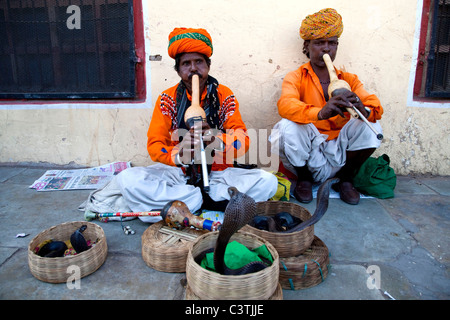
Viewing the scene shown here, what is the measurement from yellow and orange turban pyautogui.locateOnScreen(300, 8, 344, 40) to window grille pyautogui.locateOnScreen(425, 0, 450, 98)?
0.96 metres

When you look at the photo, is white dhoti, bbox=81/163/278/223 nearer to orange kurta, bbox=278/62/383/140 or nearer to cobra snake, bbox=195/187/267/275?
orange kurta, bbox=278/62/383/140

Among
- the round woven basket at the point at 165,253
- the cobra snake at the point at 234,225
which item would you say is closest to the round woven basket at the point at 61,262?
the round woven basket at the point at 165,253

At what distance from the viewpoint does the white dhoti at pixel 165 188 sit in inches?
87.4

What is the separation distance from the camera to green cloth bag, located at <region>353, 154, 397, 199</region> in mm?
2709

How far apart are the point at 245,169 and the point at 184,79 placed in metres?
0.77

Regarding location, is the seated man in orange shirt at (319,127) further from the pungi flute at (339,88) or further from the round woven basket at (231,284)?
the round woven basket at (231,284)

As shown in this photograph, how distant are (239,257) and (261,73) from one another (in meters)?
2.02

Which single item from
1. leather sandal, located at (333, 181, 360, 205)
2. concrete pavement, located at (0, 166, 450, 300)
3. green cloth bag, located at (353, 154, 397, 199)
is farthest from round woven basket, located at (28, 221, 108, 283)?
green cloth bag, located at (353, 154, 397, 199)

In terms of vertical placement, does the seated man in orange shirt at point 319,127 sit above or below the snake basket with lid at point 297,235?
above

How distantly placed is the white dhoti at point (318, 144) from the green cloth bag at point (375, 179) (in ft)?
0.65

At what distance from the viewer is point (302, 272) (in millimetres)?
1566

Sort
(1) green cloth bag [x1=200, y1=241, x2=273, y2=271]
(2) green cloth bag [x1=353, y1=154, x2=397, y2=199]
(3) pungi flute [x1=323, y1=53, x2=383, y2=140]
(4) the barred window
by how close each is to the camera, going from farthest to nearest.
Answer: (4) the barred window → (2) green cloth bag [x1=353, y1=154, x2=397, y2=199] → (3) pungi flute [x1=323, y1=53, x2=383, y2=140] → (1) green cloth bag [x1=200, y1=241, x2=273, y2=271]
